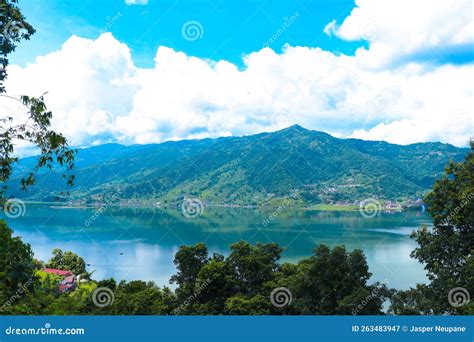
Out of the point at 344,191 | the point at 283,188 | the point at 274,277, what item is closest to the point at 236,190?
the point at 283,188

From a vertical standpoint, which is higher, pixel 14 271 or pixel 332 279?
pixel 14 271

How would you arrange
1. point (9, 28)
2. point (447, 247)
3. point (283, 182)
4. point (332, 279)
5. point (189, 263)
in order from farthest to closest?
point (283, 182) < point (189, 263) < point (332, 279) < point (447, 247) < point (9, 28)

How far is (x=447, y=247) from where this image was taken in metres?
10.8

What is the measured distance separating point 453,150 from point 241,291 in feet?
642

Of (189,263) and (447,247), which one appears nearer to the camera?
(447,247)

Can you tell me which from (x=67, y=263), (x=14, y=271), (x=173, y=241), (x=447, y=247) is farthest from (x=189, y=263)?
(x=173, y=241)

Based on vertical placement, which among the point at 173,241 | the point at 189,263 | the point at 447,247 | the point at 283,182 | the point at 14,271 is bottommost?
the point at 14,271

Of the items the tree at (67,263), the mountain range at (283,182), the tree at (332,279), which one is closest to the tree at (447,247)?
the tree at (332,279)

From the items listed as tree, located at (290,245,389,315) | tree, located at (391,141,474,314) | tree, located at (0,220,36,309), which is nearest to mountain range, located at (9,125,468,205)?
tree, located at (290,245,389,315)

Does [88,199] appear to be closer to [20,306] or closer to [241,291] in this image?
[241,291]

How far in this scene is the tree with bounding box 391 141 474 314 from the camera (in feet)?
31.8

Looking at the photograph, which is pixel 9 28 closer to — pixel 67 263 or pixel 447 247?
pixel 447 247

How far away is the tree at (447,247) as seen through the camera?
9.68 m

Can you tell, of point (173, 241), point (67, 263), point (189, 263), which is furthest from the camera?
point (173, 241)
